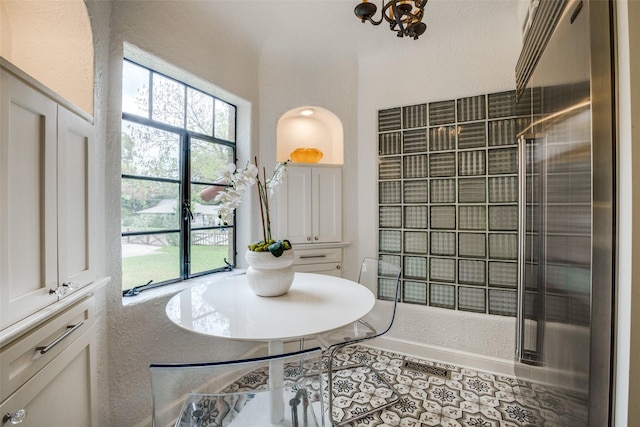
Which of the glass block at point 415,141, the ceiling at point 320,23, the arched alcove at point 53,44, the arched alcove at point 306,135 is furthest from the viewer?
the arched alcove at point 306,135

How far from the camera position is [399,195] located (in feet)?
8.45

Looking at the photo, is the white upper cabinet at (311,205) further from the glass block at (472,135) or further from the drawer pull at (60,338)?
the drawer pull at (60,338)

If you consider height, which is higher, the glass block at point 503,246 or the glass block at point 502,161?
the glass block at point 502,161

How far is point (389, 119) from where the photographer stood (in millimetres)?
2592

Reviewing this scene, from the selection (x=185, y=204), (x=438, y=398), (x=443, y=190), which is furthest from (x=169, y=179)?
(x=438, y=398)

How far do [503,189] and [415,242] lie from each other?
0.83 m

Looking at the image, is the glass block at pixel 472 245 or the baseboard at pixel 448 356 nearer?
the baseboard at pixel 448 356

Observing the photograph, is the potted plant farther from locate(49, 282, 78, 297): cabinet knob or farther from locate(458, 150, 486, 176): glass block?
locate(458, 150, 486, 176): glass block

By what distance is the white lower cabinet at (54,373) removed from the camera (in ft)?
2.56

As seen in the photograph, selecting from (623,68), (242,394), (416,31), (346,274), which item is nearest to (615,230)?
(623,68)

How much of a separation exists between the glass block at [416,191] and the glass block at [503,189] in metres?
0.50

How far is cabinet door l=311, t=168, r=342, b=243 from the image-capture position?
264 cm

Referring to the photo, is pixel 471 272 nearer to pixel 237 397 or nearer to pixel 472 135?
pixel 472 135

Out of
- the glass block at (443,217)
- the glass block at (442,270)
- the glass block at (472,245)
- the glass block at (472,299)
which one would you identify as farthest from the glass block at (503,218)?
the glass block at (472,299)
